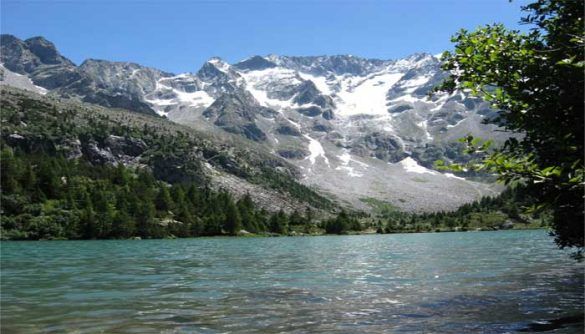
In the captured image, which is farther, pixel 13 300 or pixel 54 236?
pixel 54 236

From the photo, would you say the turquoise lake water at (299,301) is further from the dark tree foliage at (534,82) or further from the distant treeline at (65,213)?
the distant treeline at (65,213)

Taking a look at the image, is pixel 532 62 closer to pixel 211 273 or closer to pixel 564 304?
pixel 564 304

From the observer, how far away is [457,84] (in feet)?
57.7

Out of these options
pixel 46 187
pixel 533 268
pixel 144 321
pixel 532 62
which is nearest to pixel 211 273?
pixel 144 321

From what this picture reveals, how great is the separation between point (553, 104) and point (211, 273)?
35928 mm

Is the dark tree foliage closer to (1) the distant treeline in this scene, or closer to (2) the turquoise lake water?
(2) the turquoise lake water

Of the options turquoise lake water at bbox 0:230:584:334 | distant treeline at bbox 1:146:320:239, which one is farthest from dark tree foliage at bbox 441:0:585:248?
distant treeline at bbox 1:146:320:239

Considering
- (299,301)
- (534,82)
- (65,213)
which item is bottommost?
(299,301)

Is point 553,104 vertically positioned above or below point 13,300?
above

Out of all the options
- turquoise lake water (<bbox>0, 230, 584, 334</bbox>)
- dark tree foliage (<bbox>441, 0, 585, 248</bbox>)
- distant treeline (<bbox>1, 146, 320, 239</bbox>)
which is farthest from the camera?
distant treeline (<bbox>1, 146, 320, 239</bbox>)

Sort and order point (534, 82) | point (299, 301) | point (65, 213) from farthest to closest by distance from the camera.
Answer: point (65, 213) → point (299, 301) → point (534, 82)

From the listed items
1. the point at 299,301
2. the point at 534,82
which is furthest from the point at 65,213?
the point at 534,82

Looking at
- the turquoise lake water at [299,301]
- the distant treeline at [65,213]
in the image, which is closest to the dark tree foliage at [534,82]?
the turquoise lake water at [299,301]

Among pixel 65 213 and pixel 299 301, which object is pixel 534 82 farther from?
pixel 65 213
